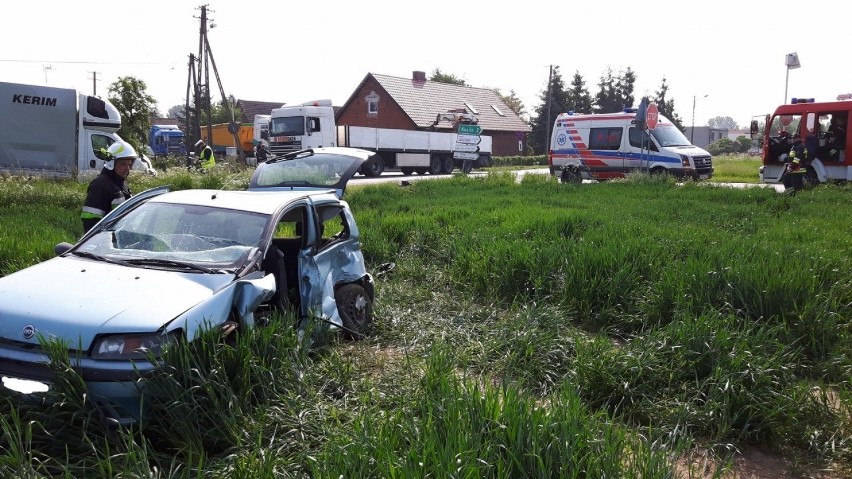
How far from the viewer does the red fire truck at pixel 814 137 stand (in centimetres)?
1958

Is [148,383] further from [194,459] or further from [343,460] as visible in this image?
[343,460]

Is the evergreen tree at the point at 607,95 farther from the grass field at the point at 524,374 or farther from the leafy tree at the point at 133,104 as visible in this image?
the grass field at the point at 524,374

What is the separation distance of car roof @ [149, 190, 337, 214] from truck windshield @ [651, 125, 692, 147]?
61.8 ft

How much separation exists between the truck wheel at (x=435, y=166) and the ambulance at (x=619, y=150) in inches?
466

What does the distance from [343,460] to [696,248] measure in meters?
6.17

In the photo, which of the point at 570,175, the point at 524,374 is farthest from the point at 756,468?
the point at 570,175

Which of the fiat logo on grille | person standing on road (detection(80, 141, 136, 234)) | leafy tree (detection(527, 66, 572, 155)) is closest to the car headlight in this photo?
the fiat logo on grille

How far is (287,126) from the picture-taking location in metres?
31.0

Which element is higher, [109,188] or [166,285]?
[109,188]

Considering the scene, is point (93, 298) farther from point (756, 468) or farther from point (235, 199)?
point (756, 468)

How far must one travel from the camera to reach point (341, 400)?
13.8 ft

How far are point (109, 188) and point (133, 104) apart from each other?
36.0 m

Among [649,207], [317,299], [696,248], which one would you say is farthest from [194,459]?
[649,207]

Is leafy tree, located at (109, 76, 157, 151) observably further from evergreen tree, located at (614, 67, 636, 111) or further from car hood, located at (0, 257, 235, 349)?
evergreen tree, located at (614, 67, 636, 111)
